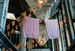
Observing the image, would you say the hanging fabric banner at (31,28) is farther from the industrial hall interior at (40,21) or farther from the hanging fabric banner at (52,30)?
the hanging fabric banner at (52,30)

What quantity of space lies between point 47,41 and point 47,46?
82 centimetres

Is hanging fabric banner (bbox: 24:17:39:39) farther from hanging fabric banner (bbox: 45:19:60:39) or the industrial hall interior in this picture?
hanging fabric banner (bbox: 45:19:60:39)

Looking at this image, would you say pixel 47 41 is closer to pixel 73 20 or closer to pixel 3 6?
pixel 73 20

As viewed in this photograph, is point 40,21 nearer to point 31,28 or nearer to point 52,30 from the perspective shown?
point 52,30

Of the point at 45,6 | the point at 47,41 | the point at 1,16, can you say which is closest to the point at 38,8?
the point at 45,6

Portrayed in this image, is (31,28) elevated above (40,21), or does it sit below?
below

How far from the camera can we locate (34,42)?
14.8 meters

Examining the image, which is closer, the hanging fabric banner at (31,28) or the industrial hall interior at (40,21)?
the industrial hall interior at (40,21)

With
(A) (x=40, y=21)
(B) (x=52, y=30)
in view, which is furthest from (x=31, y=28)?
(B) (x=52, y=30)

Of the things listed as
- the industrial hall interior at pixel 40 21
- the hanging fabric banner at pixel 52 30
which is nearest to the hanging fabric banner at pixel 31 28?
the industrial hall interior at pixel 40 21

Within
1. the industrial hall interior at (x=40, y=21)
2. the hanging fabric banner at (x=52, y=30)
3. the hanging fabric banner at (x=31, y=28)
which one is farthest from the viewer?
the hanging fabric banner at (x=52, y=30)

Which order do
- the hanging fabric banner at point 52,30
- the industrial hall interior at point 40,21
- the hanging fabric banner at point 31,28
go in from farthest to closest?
the hanging fabric banner at point 52,30, the hanging fabric banner at point 31,28, the industrial hall interior at point 40,21

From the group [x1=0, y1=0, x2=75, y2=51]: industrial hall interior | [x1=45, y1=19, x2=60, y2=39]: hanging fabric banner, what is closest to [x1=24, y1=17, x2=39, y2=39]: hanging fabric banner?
[x1=0, y1=0, x2=75, y2=51]: industrial hall interior

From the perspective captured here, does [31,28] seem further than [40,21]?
No
